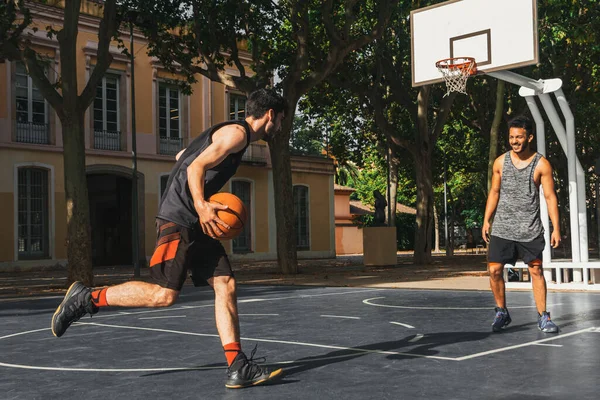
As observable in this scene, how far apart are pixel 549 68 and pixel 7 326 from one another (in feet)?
71.5

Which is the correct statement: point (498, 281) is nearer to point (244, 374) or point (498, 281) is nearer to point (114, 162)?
point (244, 374)

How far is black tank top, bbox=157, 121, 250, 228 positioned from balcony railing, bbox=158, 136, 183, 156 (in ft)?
85.5

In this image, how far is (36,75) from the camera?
A: 16516 mm

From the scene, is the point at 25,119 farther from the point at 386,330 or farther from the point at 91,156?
the point at 386,330

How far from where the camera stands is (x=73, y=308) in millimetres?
5777

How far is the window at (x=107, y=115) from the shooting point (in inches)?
1147

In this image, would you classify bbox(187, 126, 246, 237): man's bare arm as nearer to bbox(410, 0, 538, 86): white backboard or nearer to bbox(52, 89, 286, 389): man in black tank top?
bbox(52, 89, 286, 389): man in black tank top

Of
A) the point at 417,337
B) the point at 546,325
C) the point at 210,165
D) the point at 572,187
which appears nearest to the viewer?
the point at 210,165

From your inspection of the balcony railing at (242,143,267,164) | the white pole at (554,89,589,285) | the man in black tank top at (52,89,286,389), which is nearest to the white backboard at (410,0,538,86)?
the white pole at (554,89,589,285)

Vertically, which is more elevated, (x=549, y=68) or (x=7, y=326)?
(x=549, y=68)

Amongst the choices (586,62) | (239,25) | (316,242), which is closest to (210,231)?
(239,25)

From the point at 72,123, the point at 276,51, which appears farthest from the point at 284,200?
the point at 72,123

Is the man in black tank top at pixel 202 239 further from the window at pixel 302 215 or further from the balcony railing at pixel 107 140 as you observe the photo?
the window at pixel 302 215

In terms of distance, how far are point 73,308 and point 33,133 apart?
2300 cm
